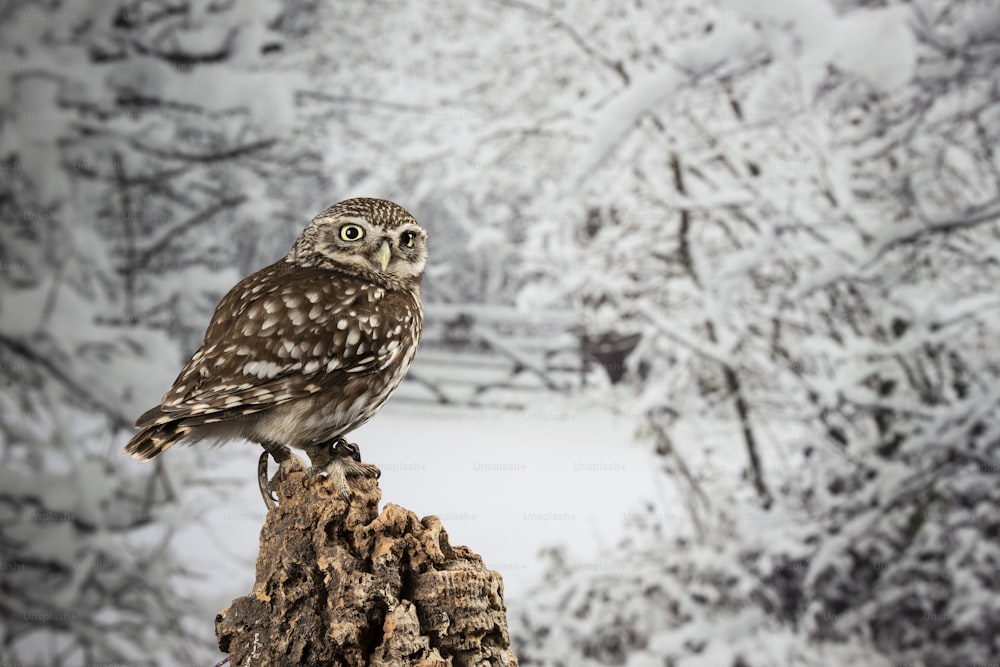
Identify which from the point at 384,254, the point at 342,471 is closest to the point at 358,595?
the point at 342,471

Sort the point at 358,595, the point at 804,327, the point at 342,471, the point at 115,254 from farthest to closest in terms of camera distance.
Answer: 1. the point at 115,254
2. the point at 804,327
3. the point at 342,471
4. the point at 358,595

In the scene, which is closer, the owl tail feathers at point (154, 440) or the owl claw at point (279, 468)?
the owl tail feathers at point (154, 440)

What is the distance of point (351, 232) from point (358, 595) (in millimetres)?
776

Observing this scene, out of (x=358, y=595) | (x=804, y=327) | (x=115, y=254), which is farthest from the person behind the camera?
(x=115, y=254)

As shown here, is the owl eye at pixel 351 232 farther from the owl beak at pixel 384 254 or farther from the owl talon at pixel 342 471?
the owl talon at pixel 342 471

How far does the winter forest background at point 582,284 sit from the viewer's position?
378 cm

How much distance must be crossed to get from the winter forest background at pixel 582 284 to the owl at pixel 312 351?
1853 mm

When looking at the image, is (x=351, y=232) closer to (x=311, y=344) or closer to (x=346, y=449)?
(x=311, y=344)

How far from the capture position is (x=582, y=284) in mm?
3871

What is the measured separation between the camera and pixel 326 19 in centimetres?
393

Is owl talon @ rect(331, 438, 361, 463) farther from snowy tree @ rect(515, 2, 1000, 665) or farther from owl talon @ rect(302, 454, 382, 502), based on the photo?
snowy tree @ rect(515, 2, 1000, 665)

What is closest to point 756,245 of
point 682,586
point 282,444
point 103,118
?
point 682,586

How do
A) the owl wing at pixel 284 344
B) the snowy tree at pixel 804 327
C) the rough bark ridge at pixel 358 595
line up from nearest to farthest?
1. the rough bark ridge at pixel 358 595
2. the owl wing at pixel 284 344
3. the snowy tree at pixel 804 327

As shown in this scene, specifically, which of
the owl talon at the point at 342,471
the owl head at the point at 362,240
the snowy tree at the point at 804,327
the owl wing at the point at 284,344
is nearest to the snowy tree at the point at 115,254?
the snowy tree at the point at 804,327
